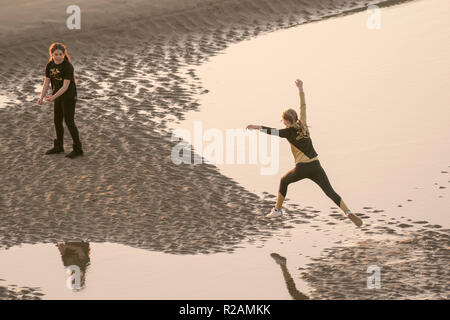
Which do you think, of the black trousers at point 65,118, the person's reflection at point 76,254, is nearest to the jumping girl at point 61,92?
the black trousers at point 65,118

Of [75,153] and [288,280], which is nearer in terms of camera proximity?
[288,280]

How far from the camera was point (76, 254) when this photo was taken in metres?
13.6

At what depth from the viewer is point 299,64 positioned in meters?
22.0

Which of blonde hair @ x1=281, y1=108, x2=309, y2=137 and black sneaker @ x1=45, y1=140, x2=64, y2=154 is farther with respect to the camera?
black sneaker @ x1=45, y1=140, x2=64, y2=154

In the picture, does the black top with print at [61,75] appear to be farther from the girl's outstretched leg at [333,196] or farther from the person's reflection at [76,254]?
the girl's outstretched leg at [333,196]

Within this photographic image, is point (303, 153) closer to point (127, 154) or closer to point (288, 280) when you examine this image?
point (288, 280)

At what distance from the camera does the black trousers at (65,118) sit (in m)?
16.7

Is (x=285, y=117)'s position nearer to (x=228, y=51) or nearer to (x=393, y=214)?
(x=393, y=214)

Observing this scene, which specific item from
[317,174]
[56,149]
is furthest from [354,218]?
[56,149]

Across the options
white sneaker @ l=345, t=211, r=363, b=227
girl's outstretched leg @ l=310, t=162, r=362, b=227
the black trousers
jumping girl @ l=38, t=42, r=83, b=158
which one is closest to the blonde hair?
girl's outstretched leg @ l=310, t=162, r=362, b=227

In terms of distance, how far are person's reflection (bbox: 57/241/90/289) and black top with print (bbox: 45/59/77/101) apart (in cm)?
324

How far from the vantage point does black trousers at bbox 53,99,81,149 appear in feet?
54.6

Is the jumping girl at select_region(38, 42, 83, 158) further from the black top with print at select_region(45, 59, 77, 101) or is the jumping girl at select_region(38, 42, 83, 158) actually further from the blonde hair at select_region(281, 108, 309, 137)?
the blonde hair at select_region(281, 108, 309, 137)

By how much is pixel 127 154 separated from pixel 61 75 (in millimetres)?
1510
